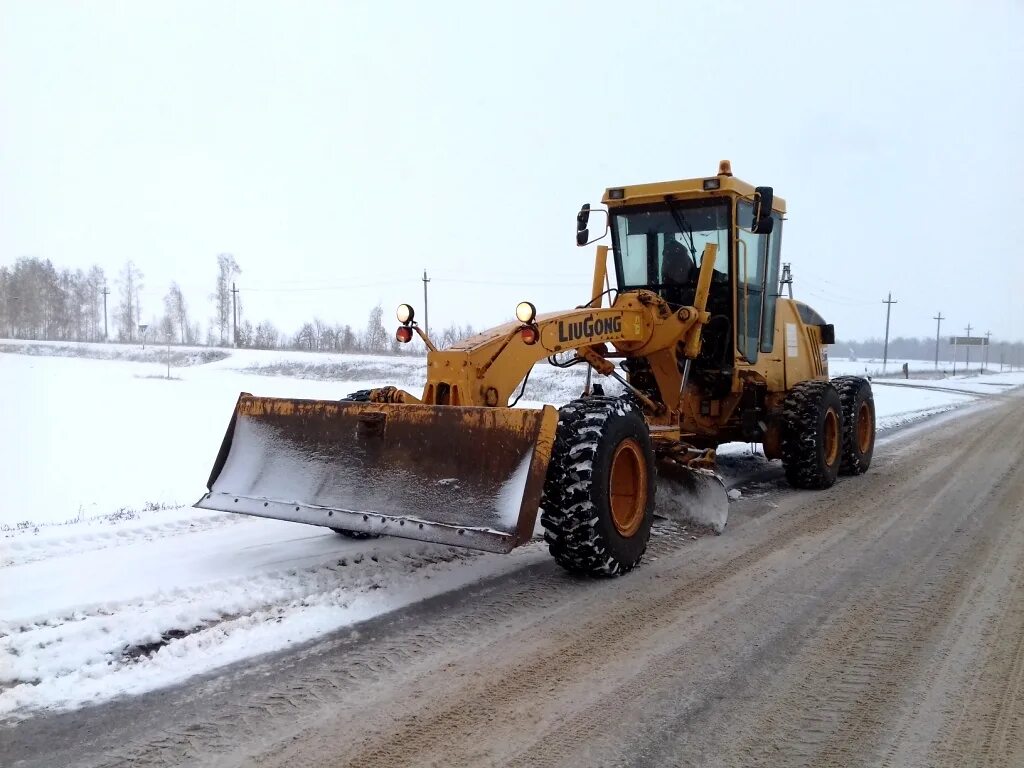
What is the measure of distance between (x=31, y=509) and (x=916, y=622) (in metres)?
7.57

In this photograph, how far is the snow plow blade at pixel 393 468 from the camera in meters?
4.48

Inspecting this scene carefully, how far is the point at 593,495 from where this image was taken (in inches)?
187

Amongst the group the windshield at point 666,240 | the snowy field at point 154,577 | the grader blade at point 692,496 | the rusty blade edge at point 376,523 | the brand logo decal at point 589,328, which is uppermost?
the windshield at point 666,240

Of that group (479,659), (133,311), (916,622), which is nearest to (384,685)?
(479,659)

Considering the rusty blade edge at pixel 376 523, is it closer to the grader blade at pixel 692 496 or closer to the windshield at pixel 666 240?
the grader blade at pixel 692 496

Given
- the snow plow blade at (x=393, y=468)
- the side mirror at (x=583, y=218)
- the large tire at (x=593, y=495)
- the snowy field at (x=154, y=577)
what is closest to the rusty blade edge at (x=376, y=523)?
the snow plow blade at (x=393, y=468)

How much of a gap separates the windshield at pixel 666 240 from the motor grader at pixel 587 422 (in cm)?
1

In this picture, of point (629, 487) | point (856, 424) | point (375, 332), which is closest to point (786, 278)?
point (856, 424)

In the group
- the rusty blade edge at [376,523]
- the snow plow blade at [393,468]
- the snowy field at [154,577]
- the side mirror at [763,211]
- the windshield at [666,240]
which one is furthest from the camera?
the windshield at [666,240]

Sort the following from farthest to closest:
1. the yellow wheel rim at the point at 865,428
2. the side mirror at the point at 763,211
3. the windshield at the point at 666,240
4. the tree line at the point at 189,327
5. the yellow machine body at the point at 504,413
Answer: the tree line at the point at 189,327
the yellow wheel rim at the point at 865,428
the windshield at the point at 666,240
the side mirror at the point at 763,211
the yellow machine body at the point at 504,413

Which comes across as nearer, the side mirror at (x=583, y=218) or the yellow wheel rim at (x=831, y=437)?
the side mirror at (x=583, y=218)

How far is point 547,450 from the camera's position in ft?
14.9

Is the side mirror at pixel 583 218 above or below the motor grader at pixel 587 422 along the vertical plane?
above

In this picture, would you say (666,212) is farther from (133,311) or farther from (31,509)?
(133,311)
